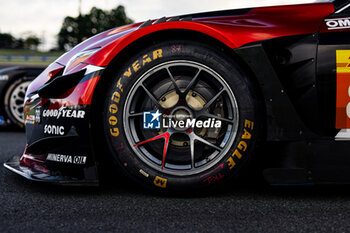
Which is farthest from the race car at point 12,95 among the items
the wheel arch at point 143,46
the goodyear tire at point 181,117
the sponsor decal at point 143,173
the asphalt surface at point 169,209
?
the sponsor decal at point 143,173

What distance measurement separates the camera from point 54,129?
190cm

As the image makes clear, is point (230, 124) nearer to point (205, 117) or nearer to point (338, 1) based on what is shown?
point (205, 117)

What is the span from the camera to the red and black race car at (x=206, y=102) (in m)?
1.76

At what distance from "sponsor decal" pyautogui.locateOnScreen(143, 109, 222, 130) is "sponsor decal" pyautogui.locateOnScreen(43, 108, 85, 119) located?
1.17ft

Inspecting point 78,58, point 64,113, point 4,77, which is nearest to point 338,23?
point 78,58

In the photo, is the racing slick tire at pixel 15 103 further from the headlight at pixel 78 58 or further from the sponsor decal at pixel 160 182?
the sponsor decal at pixel 160 182

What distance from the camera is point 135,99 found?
1.91m

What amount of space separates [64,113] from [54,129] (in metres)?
0.11

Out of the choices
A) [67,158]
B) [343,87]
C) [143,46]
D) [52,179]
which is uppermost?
[143,46]

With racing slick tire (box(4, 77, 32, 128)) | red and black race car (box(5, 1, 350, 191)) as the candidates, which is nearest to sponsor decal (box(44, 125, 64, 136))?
red and black race car (box(5, 1, 350, 191))

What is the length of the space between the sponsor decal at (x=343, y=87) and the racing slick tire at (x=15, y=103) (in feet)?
13.5

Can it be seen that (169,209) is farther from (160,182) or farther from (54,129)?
(54,129)

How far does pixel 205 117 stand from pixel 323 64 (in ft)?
2.22

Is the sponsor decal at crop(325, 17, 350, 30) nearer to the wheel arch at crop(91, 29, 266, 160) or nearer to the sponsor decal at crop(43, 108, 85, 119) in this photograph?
the wheel arch at crop(91, 29, 266, 160)
